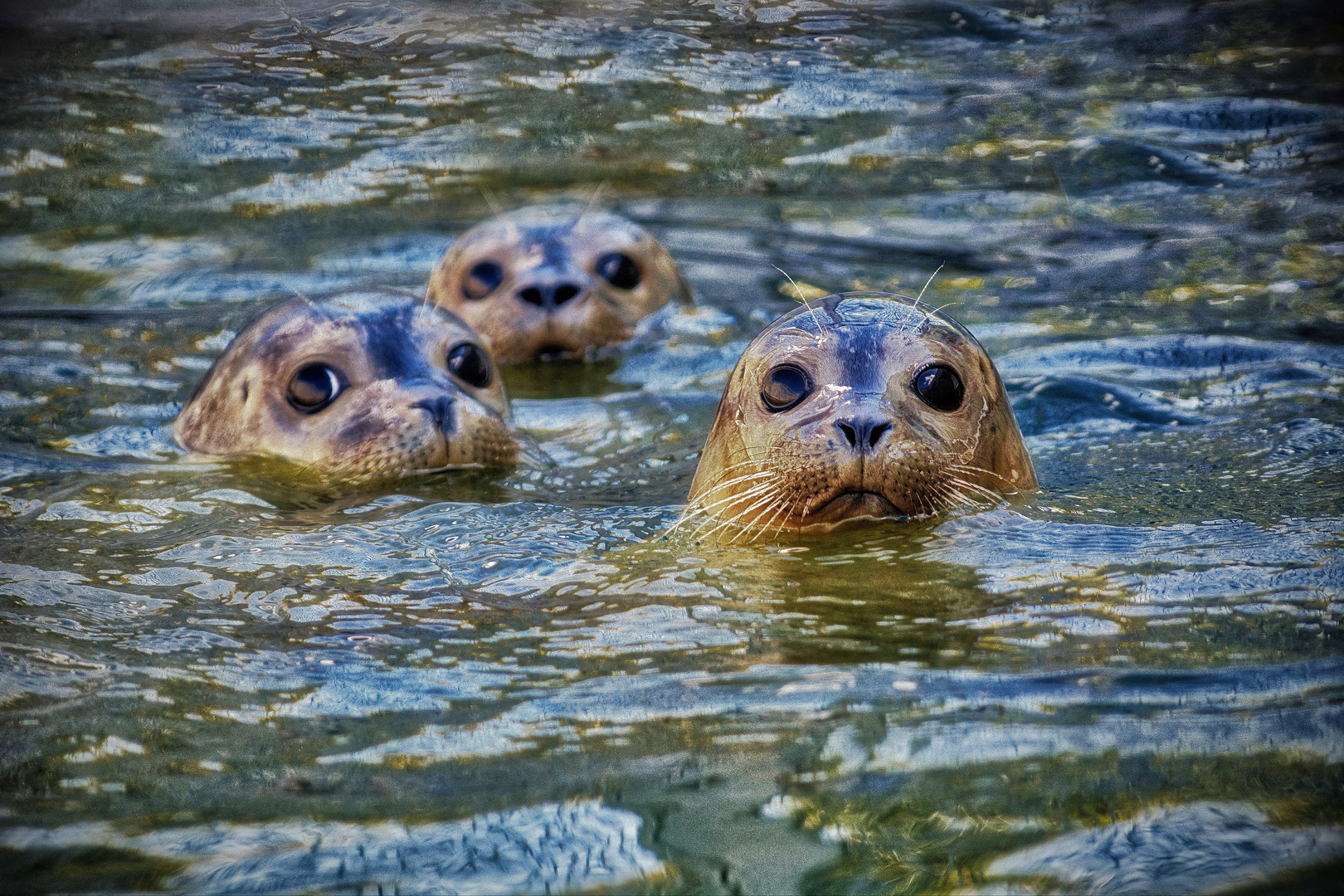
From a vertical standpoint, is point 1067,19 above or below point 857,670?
above

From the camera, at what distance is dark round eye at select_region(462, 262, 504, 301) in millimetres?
7824

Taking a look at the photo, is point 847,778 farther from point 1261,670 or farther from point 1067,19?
point 1067,19

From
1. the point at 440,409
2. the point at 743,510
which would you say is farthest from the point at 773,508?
the point at 440,409

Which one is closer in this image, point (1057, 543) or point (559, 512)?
point (1057, 543)

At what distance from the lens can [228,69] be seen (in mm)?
8023

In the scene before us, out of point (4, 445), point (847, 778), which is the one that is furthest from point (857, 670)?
point (4, 445)

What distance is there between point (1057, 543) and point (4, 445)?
3.92 m

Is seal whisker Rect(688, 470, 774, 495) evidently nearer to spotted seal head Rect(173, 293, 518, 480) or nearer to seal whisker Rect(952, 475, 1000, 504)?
seal whisker Rect(952, 475, 1000, 504)

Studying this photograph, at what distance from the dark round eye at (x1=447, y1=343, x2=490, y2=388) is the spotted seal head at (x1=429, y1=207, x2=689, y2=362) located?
135 centimetres

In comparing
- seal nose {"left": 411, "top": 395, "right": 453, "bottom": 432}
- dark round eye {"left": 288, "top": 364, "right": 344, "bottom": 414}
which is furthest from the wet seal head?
dark round eye {"left": 288, "top": 364, "right": 344, "bottom": 414}

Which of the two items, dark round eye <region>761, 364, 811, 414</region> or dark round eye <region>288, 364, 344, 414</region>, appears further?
dark round eye <region>288, 364, 344, 414</region>

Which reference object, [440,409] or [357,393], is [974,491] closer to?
[440,409]

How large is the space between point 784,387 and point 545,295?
325 cm

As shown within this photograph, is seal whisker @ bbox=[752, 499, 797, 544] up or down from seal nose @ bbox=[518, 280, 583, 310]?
down
